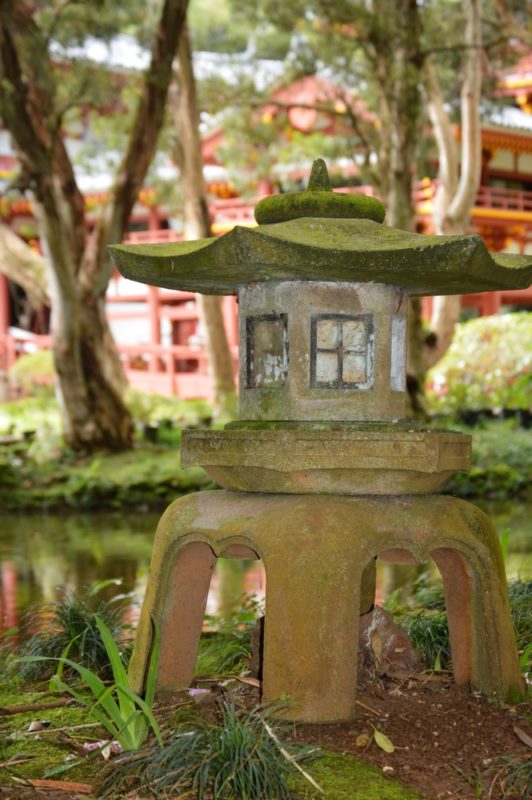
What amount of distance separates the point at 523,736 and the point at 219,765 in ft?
3.74

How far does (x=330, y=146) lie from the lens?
57.7 ft

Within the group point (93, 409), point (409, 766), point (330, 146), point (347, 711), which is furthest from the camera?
point (330, 146)

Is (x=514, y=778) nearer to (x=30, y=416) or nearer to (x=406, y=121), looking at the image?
(x=406, y=121)

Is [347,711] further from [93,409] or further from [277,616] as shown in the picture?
[93,409]

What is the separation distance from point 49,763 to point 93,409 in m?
9.92

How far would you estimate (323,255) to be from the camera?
3344 mm

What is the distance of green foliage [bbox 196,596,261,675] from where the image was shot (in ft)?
14.4

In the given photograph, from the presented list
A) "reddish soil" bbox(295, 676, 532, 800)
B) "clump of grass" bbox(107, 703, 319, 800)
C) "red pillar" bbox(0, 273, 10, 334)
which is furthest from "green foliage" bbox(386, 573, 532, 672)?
"red pillar" bbox(0, 273, 10, 334)

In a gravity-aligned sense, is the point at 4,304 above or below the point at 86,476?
above

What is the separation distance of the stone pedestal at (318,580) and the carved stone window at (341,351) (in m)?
0.46

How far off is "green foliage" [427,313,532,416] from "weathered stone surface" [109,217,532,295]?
13483mm

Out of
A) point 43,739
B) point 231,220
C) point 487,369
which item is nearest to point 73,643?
point 43,739

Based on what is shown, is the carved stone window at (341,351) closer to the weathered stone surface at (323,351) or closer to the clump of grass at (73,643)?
the weathered stone surface at (323,351)

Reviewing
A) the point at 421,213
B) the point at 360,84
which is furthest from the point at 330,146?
the point at 421,213
